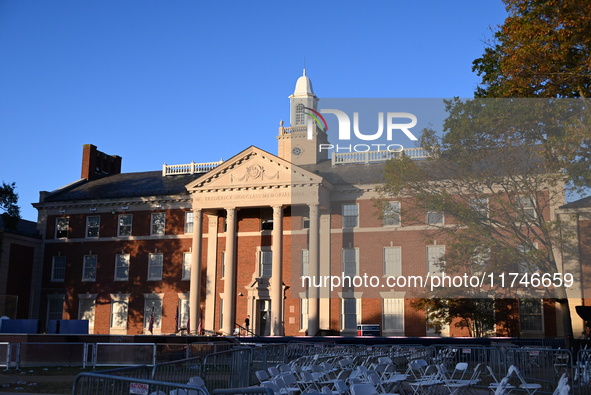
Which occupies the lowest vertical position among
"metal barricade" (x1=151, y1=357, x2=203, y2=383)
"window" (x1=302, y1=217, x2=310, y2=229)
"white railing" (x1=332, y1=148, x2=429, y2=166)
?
"metal barricade" (x1=151, y1=357, x2=203, y2=383)

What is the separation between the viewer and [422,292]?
130ft

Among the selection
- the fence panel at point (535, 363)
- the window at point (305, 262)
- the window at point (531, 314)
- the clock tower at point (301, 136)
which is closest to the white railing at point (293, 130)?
the clock tower at point (301, 136)

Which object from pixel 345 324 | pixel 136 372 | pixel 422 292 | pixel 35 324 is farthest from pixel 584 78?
pixel 35 324

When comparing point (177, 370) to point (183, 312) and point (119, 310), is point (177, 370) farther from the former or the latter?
point (119, 310)

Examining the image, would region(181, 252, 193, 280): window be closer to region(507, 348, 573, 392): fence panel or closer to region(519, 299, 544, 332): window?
region(519, 299, 544, 332): window

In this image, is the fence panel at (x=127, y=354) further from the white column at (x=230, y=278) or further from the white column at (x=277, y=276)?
the white column at (x=230, y=278)

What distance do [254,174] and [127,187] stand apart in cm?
1274

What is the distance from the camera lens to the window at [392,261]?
43.0 metres

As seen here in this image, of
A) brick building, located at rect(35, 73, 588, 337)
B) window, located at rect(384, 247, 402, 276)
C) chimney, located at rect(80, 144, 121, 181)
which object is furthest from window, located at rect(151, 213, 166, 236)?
window, located at rect(384, 247, 402, 276)

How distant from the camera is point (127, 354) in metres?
24.4

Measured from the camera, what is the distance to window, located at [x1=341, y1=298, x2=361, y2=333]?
142ft

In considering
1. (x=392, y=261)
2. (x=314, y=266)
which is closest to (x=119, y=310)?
(x=314, y=266)

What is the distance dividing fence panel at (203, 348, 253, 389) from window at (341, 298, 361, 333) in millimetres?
29107

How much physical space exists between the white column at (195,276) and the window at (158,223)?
166 inches
